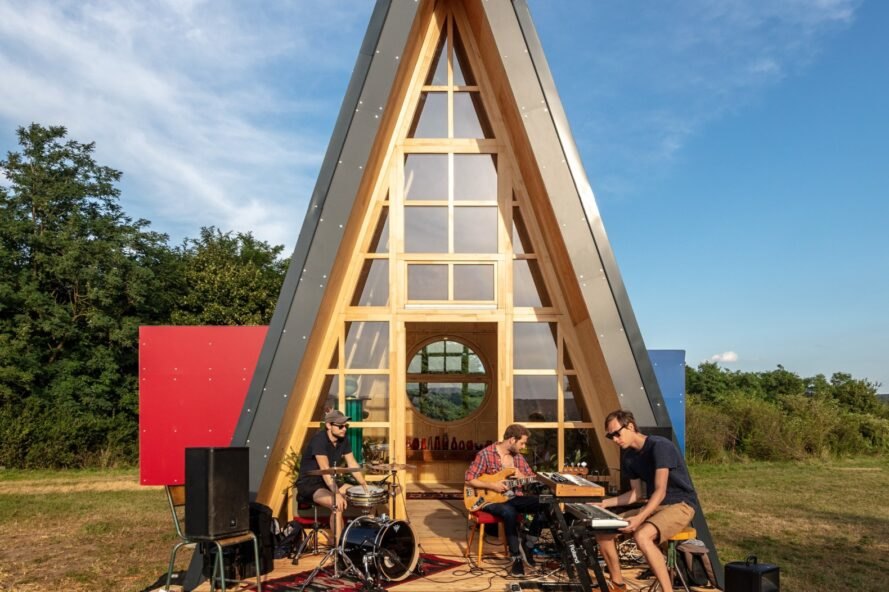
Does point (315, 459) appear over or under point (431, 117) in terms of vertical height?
under

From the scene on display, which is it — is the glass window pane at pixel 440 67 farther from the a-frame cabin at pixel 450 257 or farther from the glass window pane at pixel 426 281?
the glass window pane at pixel 426 281

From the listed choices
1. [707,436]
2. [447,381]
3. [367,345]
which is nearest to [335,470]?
[367,345]

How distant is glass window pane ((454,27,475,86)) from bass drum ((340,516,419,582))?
15.2 feet

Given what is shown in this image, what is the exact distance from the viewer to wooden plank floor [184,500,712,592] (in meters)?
5.21

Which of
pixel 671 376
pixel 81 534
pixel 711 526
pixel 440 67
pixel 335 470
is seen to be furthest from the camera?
pixel 671 376

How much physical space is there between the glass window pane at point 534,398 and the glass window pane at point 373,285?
164 cm

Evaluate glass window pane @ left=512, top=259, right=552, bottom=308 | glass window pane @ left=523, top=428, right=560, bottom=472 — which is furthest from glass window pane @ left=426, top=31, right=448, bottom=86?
glass window pane @ left=523, top=428, right=560, bottom=472

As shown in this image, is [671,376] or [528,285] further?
[671,376]

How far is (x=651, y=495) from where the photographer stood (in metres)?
4.73

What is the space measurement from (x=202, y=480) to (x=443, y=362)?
710 cm

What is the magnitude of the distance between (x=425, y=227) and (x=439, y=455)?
495cm

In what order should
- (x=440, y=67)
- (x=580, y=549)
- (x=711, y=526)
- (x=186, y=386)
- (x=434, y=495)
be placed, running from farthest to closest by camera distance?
(x=186, y=386)
(x=711, y=526)
(x=434, y=495)
(x=440, y=67)
(x=580, y=549)

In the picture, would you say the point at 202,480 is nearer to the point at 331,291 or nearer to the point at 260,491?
the point at 260,491

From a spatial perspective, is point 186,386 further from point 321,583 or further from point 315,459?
point 321,583
